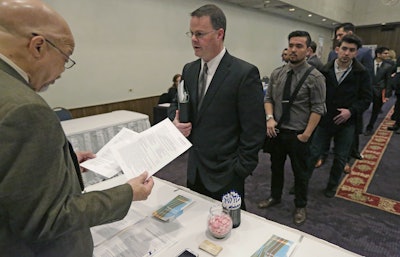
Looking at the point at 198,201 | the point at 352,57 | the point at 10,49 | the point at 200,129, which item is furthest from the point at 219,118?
the point at 352,57

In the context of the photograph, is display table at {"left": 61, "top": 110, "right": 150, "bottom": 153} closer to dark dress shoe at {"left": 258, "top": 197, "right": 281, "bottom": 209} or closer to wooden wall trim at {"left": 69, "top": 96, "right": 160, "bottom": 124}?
wooden wall trim at {"left": 69, "top": 96, "right": 160, "bottom": 124}

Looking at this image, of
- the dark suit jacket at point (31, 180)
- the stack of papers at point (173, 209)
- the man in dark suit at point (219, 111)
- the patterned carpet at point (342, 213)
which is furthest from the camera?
the patterned carpet at point (342, 213)

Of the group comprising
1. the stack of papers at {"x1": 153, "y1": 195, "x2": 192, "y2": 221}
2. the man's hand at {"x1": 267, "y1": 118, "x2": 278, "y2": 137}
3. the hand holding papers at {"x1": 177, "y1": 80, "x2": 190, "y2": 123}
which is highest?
the hand holding papers at {"x1": 177, "y1": 80, "x2": 190, "y2": 123}

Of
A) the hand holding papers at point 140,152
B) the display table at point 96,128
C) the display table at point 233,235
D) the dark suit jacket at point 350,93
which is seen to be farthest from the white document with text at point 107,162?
the dark suit jacket at point 350,93

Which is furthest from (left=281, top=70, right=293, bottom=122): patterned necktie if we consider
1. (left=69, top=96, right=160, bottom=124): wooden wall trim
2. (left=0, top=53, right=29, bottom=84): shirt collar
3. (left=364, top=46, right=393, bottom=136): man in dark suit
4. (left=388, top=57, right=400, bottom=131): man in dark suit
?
(left=388, top=57, right=400, bottom=131): man in dark suit

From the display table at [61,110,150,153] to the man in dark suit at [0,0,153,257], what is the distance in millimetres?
2038

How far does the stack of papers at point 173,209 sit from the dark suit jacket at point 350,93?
1.78 m

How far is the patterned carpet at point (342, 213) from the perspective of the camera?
76.7 inches

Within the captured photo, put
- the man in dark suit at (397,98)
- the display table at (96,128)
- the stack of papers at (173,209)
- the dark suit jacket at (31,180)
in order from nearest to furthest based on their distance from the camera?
the dark suit jacket at (31,180)
the stack of papers at (173,209)
the display table at (96,128)
the man in dark suit at (397,98)

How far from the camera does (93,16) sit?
3447 millimetres

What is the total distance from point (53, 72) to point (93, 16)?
328cm

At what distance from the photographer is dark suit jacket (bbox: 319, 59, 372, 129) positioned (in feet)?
7.31

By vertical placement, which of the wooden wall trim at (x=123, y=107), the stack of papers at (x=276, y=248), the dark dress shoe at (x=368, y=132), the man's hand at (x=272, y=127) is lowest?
the dark dress shoe at (x=368, y=132)

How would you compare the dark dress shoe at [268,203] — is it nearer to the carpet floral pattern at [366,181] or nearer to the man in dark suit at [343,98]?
the man in dark suit at [343,98]
